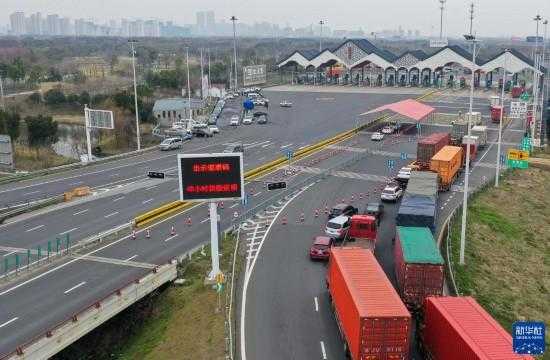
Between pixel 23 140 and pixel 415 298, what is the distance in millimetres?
65408

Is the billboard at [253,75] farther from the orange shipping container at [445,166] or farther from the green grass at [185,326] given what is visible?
the green grass at [185,326]

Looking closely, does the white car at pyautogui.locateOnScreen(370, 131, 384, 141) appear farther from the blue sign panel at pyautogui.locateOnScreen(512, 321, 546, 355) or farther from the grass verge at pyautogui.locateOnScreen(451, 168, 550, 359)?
the blue sign panel at pyautogui.locateOnScreen(512, 321, 546, 355)

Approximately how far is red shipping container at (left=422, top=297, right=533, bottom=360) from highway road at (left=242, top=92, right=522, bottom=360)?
7.75 feet

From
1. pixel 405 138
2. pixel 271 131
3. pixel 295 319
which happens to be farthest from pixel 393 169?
pixel 295 319

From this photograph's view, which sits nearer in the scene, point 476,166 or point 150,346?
point 150,346

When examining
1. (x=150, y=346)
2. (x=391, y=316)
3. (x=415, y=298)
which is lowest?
(x=150, y=346)

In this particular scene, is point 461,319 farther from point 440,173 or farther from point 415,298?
point 440,173

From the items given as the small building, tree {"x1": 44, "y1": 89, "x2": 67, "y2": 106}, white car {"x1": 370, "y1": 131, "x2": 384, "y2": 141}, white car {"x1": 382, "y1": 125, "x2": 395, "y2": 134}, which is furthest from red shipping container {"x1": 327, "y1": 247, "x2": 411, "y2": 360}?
tree {"x1": 44, "y1": 89, "x2": 67, "y2": 106}

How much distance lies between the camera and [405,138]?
71562 mm

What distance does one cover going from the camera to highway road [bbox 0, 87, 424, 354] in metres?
27.0

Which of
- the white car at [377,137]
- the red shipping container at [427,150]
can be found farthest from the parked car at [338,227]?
the white car at [377,137]

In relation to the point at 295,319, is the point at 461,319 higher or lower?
higher

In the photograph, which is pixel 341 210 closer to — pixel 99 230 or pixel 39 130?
pixel 99 230

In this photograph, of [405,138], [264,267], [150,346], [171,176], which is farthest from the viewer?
[405,138]
